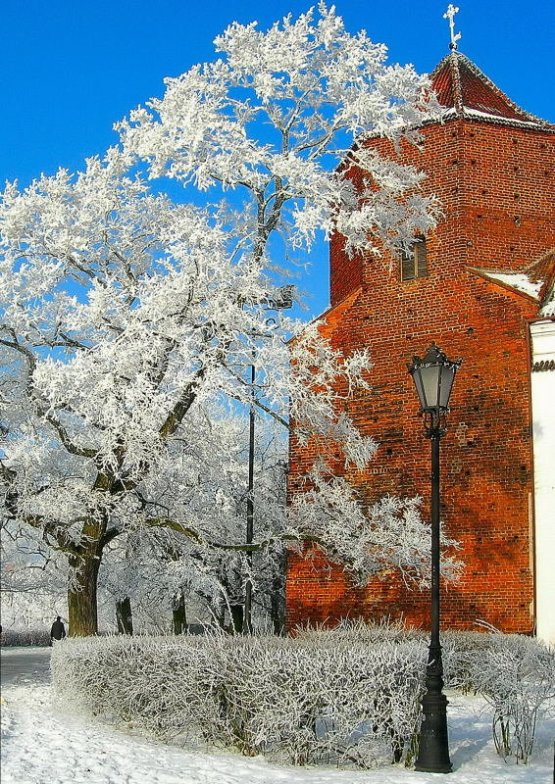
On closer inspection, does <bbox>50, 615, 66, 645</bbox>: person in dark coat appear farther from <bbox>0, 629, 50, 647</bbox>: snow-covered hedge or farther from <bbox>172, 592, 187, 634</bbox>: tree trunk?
<bbox>172, 592, 187, 634</bbox>: tree trunk

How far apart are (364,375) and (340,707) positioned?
11.1m

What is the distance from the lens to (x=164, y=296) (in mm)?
13617

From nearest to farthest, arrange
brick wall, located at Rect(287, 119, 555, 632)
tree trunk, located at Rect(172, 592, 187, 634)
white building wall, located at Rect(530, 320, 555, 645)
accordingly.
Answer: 1. white building wall, located at Rect(530, 320, 555, 645)
2. brick wall, located at Rect(287, 119, 555, 632)
3. tree trunk, located at Rect(172, 592, 187, 634)

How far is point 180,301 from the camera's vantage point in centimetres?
1384

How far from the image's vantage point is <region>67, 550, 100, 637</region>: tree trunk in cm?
1435

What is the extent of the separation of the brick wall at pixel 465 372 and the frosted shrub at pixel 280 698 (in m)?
7.92

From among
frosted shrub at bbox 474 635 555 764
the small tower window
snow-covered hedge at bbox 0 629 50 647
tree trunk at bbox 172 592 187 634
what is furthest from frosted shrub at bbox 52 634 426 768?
tree trunk at bbox 172 592 187 634

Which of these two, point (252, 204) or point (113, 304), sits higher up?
point (252, 204)

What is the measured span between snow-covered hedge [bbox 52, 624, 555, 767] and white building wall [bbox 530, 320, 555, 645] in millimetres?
6732

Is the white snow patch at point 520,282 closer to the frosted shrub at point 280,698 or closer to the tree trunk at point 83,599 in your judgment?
the tree trunk at point 83,599

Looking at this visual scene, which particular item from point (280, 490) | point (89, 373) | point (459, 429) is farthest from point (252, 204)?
point (280, 490)

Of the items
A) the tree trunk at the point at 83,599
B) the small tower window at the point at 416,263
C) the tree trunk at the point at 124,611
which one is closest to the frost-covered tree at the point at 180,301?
the tree trunk at the point at 83,599

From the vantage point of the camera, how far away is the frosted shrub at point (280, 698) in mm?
9359

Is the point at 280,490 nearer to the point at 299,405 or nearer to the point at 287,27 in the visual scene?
the point at 299,405
